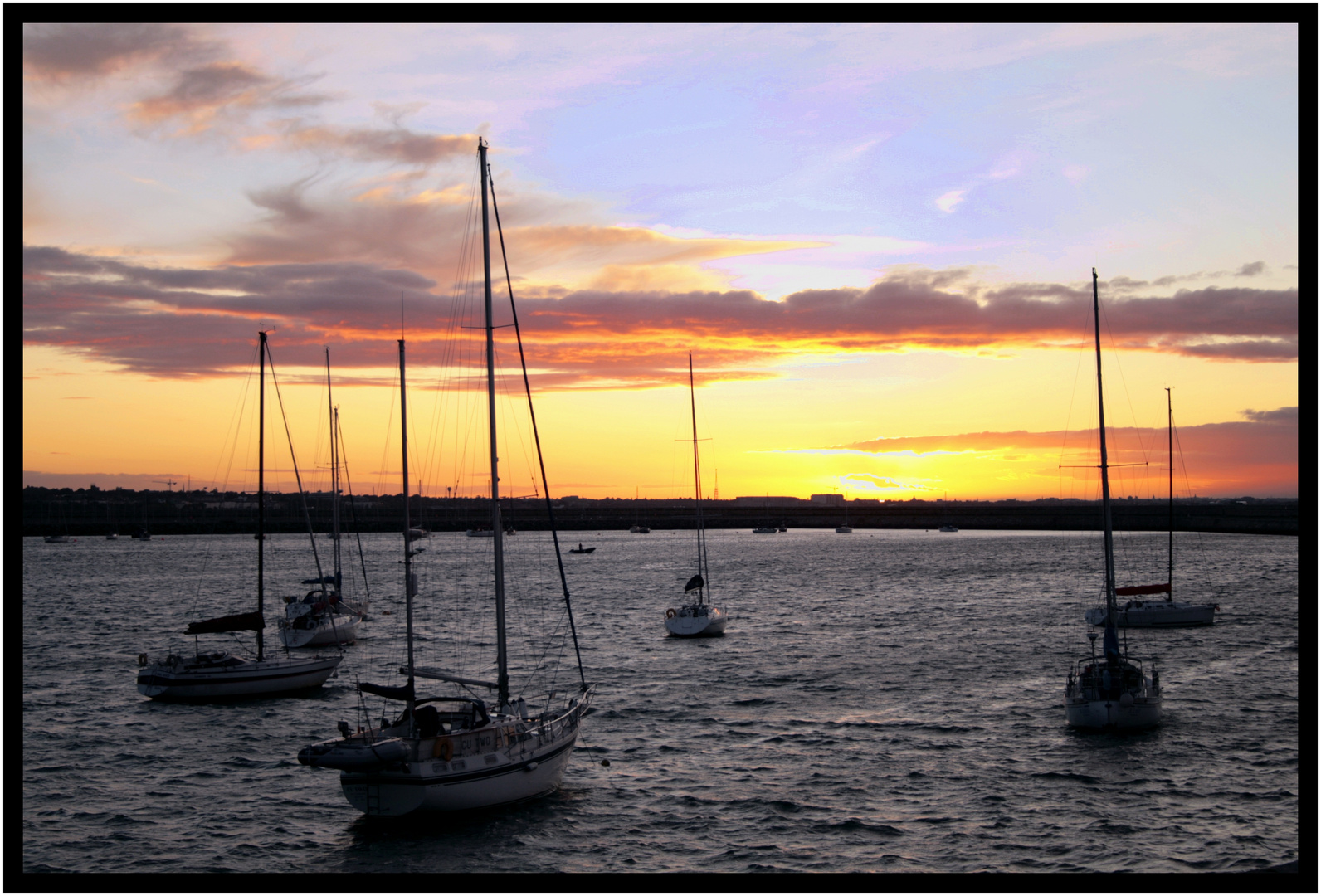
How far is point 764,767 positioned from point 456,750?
408 inches

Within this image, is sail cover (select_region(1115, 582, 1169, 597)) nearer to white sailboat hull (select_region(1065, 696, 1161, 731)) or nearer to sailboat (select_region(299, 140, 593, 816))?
white sailboat hull (select_region(1065, 696, 1161, 731))

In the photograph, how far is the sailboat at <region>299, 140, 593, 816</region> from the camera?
22.3 metres

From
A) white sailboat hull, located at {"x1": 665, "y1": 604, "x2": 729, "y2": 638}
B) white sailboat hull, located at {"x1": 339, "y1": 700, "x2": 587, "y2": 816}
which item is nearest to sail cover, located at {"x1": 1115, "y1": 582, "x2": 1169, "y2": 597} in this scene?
white sailboat hull, located at {"x1": 665, "y1": 604, "x2": 729, "y2": 638}

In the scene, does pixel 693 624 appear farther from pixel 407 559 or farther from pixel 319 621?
pixel 407 559

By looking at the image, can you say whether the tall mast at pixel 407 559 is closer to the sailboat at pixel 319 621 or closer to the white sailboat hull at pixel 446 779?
the white sailboat hull at pixel 446 779

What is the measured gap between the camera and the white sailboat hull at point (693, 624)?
199 feet

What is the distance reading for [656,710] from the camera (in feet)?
126

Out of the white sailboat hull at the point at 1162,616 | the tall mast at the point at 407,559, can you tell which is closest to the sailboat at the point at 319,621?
the tall mast at the point at 407,559

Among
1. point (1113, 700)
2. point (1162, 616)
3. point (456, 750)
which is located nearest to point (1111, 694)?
point (1113, 700)

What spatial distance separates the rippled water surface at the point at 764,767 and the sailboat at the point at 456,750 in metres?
0.72

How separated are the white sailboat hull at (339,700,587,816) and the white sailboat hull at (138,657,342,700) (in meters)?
18.8

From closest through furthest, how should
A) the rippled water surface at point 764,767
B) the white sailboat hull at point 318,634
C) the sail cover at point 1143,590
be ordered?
the rippled water surface at point 764,767
the white sailboat hull at point 318,634
the sail cover at point 1143,590

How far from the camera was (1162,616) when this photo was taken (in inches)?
2432

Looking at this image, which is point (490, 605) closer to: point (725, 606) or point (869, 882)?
point (725, 606)
